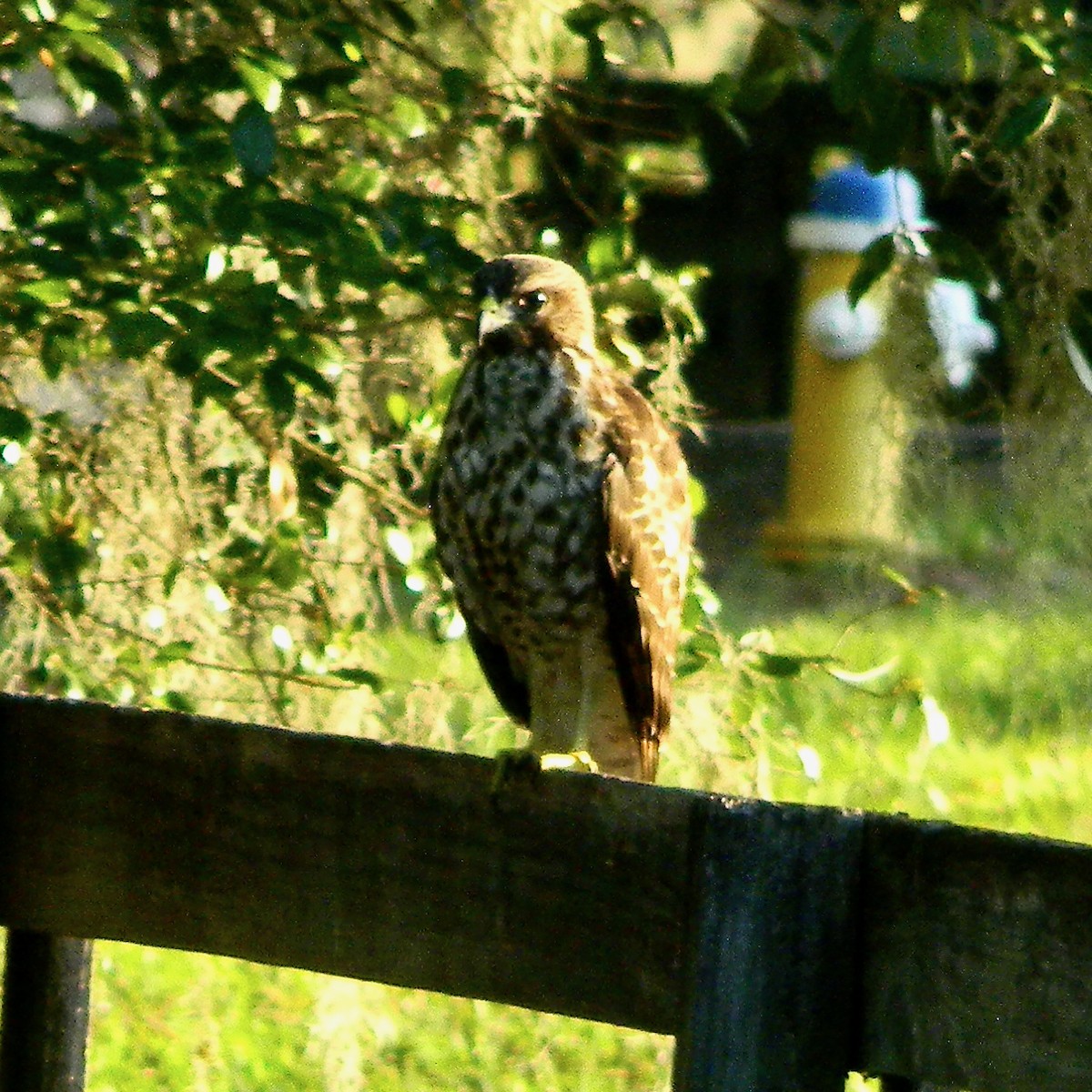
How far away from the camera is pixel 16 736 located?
185 cm

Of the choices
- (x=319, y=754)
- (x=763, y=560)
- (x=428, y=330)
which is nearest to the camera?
(x=319, y=754)

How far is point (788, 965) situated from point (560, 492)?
172 cm

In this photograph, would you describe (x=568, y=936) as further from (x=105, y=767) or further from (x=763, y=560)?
(x=763, y=560)

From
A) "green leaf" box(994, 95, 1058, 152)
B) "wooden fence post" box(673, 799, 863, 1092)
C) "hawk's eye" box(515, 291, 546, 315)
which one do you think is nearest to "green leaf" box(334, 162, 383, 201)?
"hawk's eye" box(515, 291, 546, 315)

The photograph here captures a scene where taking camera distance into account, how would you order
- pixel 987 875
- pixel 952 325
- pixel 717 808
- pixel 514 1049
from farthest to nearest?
pixel 514 1049 → pixel 952 325 → pixel 717 808 → pixel 987 875

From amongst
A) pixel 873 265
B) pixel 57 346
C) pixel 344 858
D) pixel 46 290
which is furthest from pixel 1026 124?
pixel 57 346

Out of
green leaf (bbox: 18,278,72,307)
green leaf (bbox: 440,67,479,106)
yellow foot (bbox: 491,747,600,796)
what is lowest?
yellow foot (bbox: 491,747,600,796)

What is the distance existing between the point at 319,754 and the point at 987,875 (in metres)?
0.62

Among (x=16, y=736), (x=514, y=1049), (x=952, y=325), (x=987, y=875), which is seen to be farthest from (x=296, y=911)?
(x=514, y=1049)

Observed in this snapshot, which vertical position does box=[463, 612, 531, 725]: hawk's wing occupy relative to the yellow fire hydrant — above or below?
below

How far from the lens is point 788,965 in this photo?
133 cm

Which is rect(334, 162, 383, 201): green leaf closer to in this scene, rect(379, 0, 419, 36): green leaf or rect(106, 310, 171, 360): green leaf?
rect(379, 0, 419, 36): green leaf

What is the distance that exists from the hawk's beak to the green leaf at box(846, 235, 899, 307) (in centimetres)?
68

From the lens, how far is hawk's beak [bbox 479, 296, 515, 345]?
286 cm
